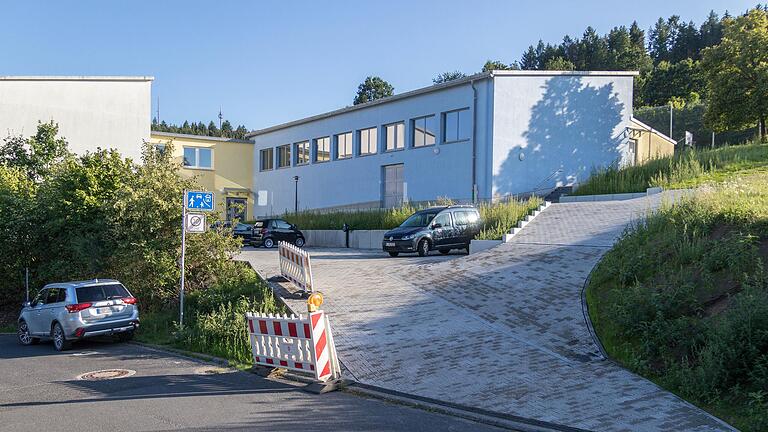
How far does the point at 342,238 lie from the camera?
1206 inches

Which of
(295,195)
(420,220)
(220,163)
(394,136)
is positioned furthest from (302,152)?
(420,220)

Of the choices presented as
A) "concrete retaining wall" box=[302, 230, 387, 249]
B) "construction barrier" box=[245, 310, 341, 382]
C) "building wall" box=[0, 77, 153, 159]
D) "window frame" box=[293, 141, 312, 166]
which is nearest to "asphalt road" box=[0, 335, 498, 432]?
"construction barrier" box=[245, 310, 341, 382]

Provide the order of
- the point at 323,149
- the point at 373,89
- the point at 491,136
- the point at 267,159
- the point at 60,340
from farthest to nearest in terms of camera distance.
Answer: the point at 373,89, the point at 267,159, the point at 323,149, the point at 491,136, the point at 60,340

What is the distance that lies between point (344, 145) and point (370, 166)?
3.77 meters

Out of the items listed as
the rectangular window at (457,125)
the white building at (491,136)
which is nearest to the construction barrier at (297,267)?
the white building at (491,136)

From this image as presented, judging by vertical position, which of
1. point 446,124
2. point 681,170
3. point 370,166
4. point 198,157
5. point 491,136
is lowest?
point 681,170

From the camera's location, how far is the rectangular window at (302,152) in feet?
149

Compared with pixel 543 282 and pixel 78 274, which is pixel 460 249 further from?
pixel 78 274

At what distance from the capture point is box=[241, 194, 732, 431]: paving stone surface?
7.39 metres

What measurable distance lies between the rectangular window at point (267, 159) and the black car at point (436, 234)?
28.6 m

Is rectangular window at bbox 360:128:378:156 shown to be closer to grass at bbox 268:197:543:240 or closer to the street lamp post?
the street lamp post

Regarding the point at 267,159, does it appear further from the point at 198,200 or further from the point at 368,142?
the point at 198,200

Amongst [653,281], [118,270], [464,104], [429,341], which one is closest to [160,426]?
[429,341]

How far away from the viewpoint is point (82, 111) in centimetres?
3562
